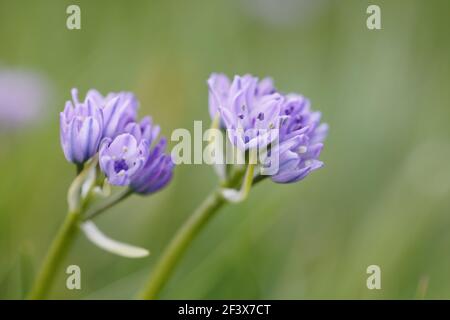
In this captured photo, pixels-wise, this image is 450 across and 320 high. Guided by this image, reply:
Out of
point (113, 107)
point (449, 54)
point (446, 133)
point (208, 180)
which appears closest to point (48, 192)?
point (208, 180)

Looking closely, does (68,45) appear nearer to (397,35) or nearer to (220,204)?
(397,35)

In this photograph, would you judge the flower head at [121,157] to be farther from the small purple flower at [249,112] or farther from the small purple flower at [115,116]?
the small purple flower at [249,112]

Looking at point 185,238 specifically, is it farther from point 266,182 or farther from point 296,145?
point 266,182

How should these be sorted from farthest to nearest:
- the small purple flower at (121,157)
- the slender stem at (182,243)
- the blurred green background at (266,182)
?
the blurred green background at (266,182)
the slender stem at (182,243)
the small purple flower at (121,157)

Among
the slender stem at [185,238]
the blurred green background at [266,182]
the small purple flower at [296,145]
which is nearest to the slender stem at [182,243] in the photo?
the slender stem at [185,238]

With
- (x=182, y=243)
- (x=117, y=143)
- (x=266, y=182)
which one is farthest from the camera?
(x=266, y=182)

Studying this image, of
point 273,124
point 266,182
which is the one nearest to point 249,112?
point 273,124

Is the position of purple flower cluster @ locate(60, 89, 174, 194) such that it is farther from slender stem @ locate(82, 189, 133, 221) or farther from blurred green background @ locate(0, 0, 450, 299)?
blurred green background @ locate(0, 0, 450, 299)

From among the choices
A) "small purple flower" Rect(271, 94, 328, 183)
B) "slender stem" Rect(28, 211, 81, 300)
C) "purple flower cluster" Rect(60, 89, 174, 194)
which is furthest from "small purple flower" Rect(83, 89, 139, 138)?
"small purple flower" Rect(271, 94, 328, 183)
